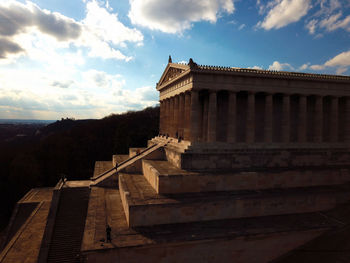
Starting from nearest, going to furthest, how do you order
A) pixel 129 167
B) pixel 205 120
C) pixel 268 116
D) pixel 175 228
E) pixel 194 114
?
pixel 175 228
pixel 194 114
pixel 268 116
pixel 205 120
pixel 129 167

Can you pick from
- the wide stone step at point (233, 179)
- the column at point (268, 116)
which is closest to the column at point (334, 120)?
the wide stone step at point (233, 179)

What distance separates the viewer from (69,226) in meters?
19.0

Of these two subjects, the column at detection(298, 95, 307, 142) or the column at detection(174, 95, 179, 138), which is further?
the column at detection(174, 95, 179, 138)

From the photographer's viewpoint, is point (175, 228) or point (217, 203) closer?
point (175, 228)

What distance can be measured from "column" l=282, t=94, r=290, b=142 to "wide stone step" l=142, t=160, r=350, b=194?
381 centimetres

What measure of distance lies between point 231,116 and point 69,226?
16676 millimetres

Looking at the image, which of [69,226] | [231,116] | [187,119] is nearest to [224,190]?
[231,116]

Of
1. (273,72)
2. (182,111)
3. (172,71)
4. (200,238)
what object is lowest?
(200,238)

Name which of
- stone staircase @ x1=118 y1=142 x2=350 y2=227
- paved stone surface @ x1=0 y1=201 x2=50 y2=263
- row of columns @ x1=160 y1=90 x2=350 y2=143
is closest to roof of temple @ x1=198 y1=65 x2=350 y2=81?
row of columns @ x1=160 y1=90 x2=350 y2=143

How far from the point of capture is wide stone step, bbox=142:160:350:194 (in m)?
17.8

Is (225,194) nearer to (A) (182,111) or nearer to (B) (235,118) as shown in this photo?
(B) (235,118)

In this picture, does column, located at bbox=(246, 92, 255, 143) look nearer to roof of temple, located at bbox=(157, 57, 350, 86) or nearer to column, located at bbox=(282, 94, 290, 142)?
roof of temple, located at bbox=(157, 57, 350, 86)

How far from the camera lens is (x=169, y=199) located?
1656 centimetres

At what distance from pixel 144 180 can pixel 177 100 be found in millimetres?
9841
